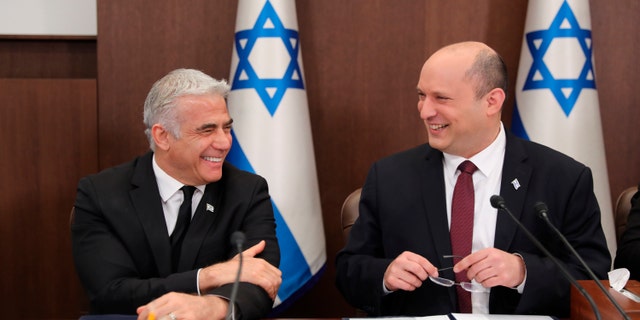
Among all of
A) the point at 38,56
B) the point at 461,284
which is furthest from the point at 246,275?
the point at 38,56

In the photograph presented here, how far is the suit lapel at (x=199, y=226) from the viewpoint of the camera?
243 cm

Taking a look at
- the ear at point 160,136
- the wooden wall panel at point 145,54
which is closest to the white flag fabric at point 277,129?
the wooden wall panel at point 145,54

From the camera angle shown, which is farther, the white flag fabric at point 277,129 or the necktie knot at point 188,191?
the white flag fabric at point 277,129

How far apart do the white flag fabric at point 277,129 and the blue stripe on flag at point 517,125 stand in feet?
3.55

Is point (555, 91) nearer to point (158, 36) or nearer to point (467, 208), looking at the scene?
point (467, 208)

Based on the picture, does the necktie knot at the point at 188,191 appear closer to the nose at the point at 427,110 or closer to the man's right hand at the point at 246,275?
the man's right hand at the point at 246,275

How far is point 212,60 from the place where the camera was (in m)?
4.00

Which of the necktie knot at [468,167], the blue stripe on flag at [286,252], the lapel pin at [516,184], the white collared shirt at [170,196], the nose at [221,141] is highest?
the nose at [221,141]

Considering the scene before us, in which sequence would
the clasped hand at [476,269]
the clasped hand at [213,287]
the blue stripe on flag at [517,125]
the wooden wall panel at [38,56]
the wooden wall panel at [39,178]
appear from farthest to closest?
the wooden wall panel at [38,56], the wooden wall panel at [39,178], the blue stripe on flag at [517,125], the clasped hand at [476,269], the clasped hand at [213,287]

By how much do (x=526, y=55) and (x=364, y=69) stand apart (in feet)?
2.86

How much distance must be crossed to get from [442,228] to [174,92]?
101cm

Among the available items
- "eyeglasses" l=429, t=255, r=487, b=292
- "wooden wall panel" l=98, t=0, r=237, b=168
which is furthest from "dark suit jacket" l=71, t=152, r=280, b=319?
"wooden wall panel" l=98, t=0, r=237, b=168

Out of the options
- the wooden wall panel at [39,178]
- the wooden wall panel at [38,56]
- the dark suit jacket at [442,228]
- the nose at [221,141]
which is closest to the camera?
the dark suit jacket at [442,228]

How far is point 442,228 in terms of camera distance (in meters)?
2.37
